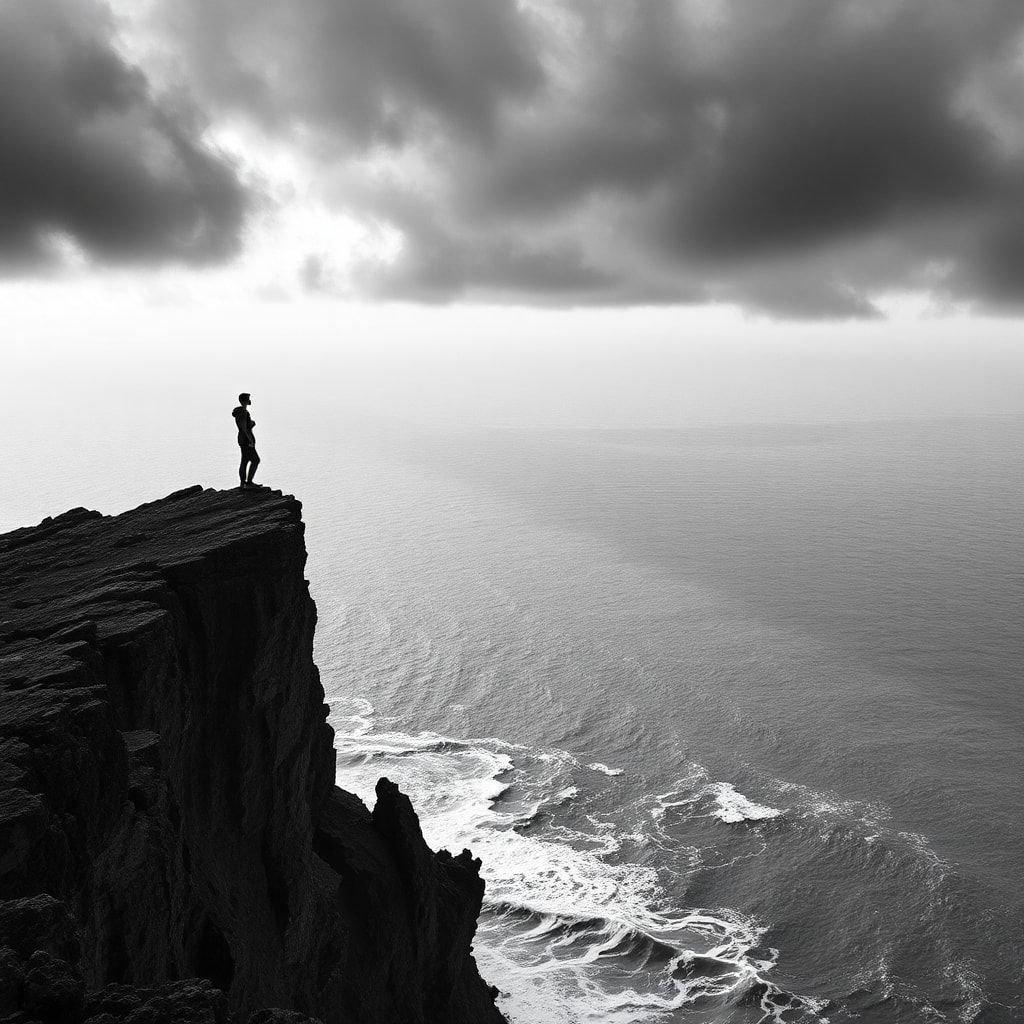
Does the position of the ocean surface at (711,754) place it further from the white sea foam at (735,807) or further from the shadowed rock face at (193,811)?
the shadowed rock face at (193,811)

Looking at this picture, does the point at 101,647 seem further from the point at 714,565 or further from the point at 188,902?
the point at 714,565

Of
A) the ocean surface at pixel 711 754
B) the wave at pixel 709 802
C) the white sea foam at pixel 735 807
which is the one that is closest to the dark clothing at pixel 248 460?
the ocean surface at pixel 711 754

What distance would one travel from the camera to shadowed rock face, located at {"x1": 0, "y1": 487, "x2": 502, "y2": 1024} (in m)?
15.0

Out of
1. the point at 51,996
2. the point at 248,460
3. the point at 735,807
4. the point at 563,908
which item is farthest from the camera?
the point at 735,807

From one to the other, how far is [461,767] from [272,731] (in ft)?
155

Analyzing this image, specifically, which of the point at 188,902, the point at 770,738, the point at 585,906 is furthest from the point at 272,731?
the point at 770,738

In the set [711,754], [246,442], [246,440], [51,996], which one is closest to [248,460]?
[246,442]

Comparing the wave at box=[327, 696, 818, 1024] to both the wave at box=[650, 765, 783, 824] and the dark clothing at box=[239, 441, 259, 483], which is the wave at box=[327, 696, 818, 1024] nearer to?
the wave at box=[650, 765, 783, 824]

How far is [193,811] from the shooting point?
2528 cm

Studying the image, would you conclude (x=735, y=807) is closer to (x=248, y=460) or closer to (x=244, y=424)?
(x=248, y=460)

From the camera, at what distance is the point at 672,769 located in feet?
233

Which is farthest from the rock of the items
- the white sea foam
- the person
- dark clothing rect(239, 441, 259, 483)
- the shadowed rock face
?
the white sea foam

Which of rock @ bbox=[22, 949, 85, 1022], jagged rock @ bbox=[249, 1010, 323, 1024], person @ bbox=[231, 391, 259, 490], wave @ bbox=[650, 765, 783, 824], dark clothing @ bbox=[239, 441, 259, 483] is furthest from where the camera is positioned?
wave @ bbox=[650, 765, 783, 824]

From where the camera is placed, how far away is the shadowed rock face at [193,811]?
49.1 feet
